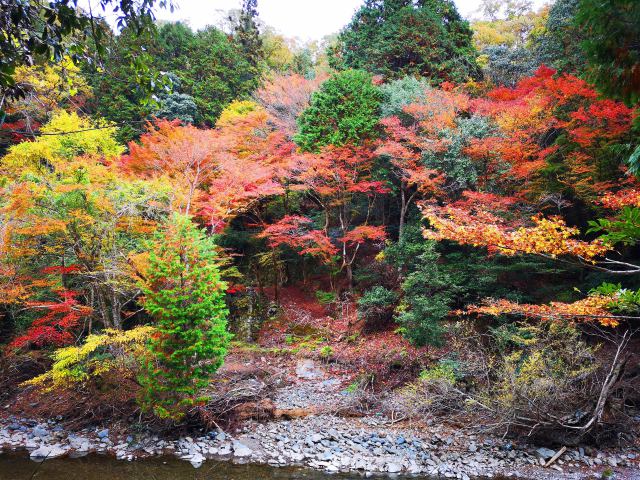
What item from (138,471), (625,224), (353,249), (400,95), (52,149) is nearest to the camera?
(625,224)

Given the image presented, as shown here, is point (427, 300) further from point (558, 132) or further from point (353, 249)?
point (558, 132)

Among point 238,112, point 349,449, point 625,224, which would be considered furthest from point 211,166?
point 625,224

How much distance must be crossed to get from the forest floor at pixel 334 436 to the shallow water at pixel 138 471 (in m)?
0.22

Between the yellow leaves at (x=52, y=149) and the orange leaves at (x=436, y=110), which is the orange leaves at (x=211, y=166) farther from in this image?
the orange leaves at (x=436, y=110)

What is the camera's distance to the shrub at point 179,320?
776cm

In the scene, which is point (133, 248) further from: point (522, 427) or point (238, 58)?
point (238, 58)

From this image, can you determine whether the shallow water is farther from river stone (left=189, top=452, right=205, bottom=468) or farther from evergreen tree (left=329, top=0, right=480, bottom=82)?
evergreen tree (left=329, top=0, right=480, bottom=82)

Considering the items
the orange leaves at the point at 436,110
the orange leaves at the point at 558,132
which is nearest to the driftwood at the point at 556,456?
the orange leaves at the point at 558,132

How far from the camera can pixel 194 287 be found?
8039 mm

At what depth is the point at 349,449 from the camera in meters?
7.76

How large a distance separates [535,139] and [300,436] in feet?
36.8

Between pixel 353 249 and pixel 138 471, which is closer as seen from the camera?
pixel 138 471

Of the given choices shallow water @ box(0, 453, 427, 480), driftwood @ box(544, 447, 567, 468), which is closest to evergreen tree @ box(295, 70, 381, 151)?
shallow water @ box(0, 453, 427, 480)

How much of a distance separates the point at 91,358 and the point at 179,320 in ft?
12.9
